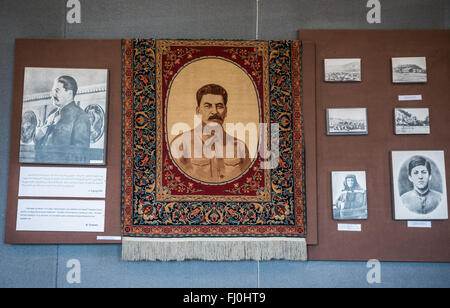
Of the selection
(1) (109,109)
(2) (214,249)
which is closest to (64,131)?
(1) (109,109)

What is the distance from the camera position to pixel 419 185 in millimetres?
3186

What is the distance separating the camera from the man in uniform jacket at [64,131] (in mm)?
3154

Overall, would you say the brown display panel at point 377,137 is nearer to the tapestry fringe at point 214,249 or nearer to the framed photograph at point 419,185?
the framed photograph at point 419,185

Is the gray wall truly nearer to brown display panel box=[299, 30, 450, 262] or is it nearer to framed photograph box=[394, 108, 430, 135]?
brown display panel box=[299, 30, 450, 262]

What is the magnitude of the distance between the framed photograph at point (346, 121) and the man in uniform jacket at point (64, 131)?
2.26 m

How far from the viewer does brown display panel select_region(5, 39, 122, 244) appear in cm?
313

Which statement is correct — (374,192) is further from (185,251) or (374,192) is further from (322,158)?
(185,251)

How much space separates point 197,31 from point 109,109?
1.14 metres

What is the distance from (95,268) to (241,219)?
142cm

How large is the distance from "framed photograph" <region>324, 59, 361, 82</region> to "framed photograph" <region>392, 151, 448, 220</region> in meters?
0.81

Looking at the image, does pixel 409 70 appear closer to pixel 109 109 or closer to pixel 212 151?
pixel 212 151

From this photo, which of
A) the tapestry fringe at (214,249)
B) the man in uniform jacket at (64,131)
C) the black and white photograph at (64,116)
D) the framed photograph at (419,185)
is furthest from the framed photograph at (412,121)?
the man in uniform jacket at (64,131)
